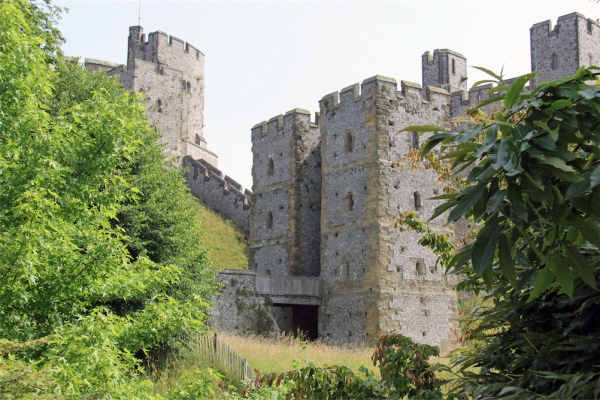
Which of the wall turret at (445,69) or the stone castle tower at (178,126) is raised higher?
the wall turret at (445,69)

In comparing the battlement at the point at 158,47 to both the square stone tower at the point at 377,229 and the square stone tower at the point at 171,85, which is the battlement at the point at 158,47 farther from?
the square stone tower at the point at 377,229

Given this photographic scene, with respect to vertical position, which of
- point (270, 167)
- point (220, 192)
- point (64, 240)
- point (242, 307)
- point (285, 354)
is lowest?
Result: point (285, 354)

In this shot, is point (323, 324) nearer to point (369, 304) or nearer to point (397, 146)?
point (369, 304)

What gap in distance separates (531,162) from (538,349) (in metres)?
3.00

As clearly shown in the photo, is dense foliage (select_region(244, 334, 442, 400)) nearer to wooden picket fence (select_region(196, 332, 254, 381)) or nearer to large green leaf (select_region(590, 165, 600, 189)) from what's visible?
large green leaf (select_region(590, 165, 600, 189))

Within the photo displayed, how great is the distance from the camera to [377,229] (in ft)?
94.8

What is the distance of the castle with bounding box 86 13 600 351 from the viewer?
2891 cm

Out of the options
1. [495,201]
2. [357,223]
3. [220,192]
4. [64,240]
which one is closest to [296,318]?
[357,223]

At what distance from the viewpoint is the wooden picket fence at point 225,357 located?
18562 mm

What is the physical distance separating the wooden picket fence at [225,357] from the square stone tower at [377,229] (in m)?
Answer: 8.17

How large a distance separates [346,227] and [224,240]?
13971 millimetres

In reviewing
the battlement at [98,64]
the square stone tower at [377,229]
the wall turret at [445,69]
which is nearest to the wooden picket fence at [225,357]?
the square stone tower at [377,229]

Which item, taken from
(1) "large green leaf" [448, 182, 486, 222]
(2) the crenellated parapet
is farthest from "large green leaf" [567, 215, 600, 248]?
(2) the crenellated parapet

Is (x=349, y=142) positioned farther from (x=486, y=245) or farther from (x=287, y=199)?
(x=486, y=245)
